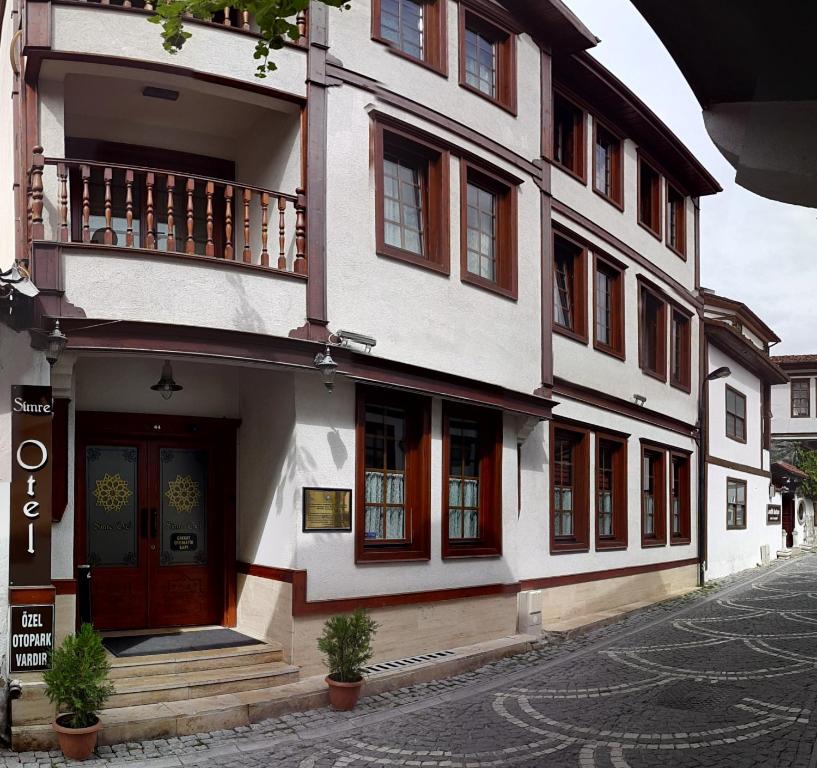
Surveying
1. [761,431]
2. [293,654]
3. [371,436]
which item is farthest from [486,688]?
[761,431]

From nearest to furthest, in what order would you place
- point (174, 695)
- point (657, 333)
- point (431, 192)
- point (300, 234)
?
point (174, 695) → point (300, 234) → point (431, 192) → point (657, 333)

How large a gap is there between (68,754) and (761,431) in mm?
25682

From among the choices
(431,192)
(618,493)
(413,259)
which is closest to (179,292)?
(413,259)

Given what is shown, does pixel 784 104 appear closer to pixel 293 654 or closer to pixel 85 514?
pixel 293 654

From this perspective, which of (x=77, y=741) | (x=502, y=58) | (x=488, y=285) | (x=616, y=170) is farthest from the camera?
(x=616, y=170)

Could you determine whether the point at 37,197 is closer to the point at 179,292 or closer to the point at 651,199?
the point at 179,292

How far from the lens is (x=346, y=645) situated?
8.73m

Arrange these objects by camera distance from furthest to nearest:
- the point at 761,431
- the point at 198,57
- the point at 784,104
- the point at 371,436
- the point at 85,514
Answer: the point at 761,431
the point at 371,436
the point at 85,514
the point at 198,57
the point at 784,104

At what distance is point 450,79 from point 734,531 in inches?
671

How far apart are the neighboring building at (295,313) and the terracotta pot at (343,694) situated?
0.71 meters

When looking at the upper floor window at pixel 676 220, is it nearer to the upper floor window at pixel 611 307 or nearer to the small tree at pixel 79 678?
the upper floor window at pixel 611 307

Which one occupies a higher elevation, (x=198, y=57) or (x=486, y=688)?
(x=198, y=57)

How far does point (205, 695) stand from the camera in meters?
8.37

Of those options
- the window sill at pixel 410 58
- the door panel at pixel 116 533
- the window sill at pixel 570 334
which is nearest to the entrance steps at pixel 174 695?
the door panel at pixel 116 533
